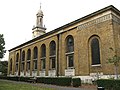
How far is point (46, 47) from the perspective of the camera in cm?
3425

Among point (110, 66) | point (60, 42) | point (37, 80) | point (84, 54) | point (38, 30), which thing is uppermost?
point (38, 30)

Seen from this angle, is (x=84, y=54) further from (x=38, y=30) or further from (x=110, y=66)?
(x=38, y=30)

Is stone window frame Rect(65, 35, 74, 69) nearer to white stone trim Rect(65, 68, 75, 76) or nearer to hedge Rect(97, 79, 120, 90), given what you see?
white stone trim Rect(65, 68, 75, 76)

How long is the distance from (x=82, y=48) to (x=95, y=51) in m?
2.21

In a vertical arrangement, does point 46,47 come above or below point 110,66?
above

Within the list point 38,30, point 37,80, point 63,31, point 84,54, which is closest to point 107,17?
point 84,54

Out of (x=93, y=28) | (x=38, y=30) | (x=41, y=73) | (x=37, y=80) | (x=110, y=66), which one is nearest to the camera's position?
(x=110, y=66)

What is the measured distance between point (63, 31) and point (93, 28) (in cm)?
705

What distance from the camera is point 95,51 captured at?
24.2 meters

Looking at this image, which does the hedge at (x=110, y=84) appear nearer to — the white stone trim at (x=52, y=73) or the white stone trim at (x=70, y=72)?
the white stone trim at (x=70, y=72)

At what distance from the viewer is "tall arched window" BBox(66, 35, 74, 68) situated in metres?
27.8

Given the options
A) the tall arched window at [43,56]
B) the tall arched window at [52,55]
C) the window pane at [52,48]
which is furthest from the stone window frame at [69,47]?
the tall arched window at [43,56]

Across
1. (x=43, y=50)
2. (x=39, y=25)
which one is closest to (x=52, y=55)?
(x=43, y=50)

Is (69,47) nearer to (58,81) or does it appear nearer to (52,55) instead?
(52,55)
